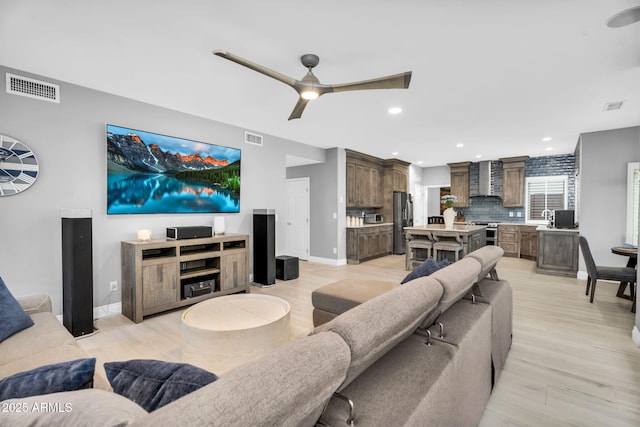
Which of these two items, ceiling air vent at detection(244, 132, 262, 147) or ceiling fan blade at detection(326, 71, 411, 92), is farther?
ceiling air vent at detection(244, 132, 262, 147)

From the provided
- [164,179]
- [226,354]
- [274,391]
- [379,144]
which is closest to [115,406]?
[274,391]

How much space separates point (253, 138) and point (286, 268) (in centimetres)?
228

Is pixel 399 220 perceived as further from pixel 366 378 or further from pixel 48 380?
pixel 48 380

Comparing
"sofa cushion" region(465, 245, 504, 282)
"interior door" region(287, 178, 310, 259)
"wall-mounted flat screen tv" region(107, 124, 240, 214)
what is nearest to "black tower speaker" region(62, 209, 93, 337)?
"wall-mounted flat screen tv" region(107, 124, 240, 214)

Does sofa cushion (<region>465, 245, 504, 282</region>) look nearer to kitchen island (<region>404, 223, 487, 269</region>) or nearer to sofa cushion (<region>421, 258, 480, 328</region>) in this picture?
sofa cushion (<region>421, 258, 480, 328</region>)

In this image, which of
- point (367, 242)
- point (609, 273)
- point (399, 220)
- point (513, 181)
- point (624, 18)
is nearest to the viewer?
point (624, 18)

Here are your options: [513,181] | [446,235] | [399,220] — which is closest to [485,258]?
[446,235]

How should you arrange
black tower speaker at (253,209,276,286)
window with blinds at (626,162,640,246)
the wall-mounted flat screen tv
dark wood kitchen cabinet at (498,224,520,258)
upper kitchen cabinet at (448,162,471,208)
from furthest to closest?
upper kitchen cabinet at (448,162,471,208)
dark wood kitchen cabinet at (498,224,520,258)
black tower speaker at (253,209,276,286)
window with blinds at (626,162,640,246)
the wall-mounted flat screen tv

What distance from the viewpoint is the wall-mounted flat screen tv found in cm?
347

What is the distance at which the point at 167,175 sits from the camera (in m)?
3.89

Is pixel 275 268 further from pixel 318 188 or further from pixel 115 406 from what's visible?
pixel 115 406

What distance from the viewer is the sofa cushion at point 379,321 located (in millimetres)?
862

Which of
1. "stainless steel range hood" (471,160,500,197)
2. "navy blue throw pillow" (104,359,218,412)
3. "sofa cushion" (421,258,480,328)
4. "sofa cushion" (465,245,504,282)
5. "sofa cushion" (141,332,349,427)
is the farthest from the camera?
"stainless steel range hood" (471,160,500,197)

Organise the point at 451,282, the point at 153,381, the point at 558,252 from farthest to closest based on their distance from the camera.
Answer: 1. the point at 558,252
2. the point at 451,282
3. the point at 153,381
